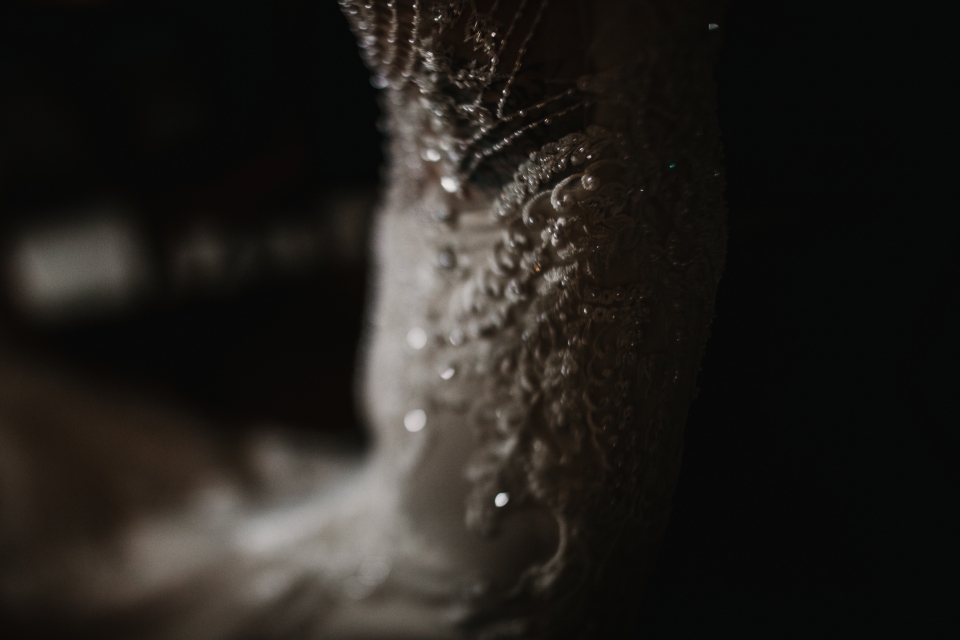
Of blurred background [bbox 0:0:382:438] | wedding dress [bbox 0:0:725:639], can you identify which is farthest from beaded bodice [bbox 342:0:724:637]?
blurred background [bbox 0:0:382:438]

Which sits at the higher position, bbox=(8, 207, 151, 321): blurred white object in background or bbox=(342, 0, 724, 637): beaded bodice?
bbox=(342, 0, 724, 637): beaded bodice

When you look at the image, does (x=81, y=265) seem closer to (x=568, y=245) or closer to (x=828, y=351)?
(x=568, y=245)

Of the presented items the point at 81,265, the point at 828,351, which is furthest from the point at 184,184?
the point at 828,351

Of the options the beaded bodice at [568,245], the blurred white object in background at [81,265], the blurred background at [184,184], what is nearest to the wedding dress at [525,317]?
the beaded bodice at [568,245]

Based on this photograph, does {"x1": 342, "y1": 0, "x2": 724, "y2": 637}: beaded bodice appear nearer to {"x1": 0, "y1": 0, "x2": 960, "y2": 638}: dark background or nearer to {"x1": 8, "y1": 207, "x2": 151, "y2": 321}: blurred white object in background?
{"x1": 0, "y1": 0, "x2": 960, "y2": 638}: dark background

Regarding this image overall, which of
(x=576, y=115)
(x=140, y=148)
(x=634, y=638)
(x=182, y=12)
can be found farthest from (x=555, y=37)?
(x=182, y=12)

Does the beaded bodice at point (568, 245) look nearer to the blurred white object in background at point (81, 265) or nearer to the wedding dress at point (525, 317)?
the wedding dress at point (525, 317)

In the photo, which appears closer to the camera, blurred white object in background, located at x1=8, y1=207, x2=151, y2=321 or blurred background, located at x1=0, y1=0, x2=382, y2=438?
blurred background, located at x1=0, y1=0, x2=382, y2=438
